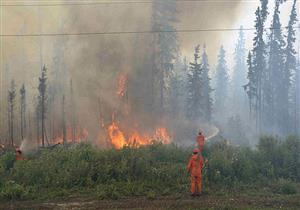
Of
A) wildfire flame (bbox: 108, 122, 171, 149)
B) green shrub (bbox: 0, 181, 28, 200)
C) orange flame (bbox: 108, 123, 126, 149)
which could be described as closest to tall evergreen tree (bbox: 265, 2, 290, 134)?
wildfire flame (bbox: 108, 122, 171, 149)

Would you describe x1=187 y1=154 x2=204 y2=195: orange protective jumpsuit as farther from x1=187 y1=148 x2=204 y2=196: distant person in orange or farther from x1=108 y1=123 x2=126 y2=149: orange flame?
x1=108 y1=123 x2=126 y2=149: orange flame

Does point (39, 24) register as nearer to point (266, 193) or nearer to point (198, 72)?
point (198, 72)

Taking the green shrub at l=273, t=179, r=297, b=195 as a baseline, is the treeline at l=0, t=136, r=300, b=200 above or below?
above

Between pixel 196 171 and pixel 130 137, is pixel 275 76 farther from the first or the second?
pixel 196 171

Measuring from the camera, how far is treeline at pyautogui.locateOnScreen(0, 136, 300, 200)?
14.9 metres

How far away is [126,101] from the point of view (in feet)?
137

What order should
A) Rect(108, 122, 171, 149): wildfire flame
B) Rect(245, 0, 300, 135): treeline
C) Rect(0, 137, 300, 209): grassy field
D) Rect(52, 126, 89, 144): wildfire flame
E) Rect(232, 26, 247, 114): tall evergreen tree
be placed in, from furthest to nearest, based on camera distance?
Rect(232, 26, 247, 114): tall evergreen tree
Rect(245, 0, 300, 135): treeline
Rect(52, 126, 89, 144): wildfire flame
Rect(108, 122, 171, 149): wildfire flame
Rect(0, 137, 300, 209): grassy field

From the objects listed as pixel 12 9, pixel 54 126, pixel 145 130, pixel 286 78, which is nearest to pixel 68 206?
pixel 145 130

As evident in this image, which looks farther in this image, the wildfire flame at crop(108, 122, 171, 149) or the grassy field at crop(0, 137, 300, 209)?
the wildfire flame at crop(108, 122, 171, 149)

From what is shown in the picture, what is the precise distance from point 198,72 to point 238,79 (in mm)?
36302

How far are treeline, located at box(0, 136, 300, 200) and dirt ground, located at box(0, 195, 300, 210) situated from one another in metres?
0.63

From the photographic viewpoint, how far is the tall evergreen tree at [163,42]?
43.0m

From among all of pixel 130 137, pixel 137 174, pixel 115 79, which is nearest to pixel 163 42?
pixel 115 79

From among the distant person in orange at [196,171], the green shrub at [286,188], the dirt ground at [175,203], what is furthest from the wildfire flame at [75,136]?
the green shrub at [286,188]
